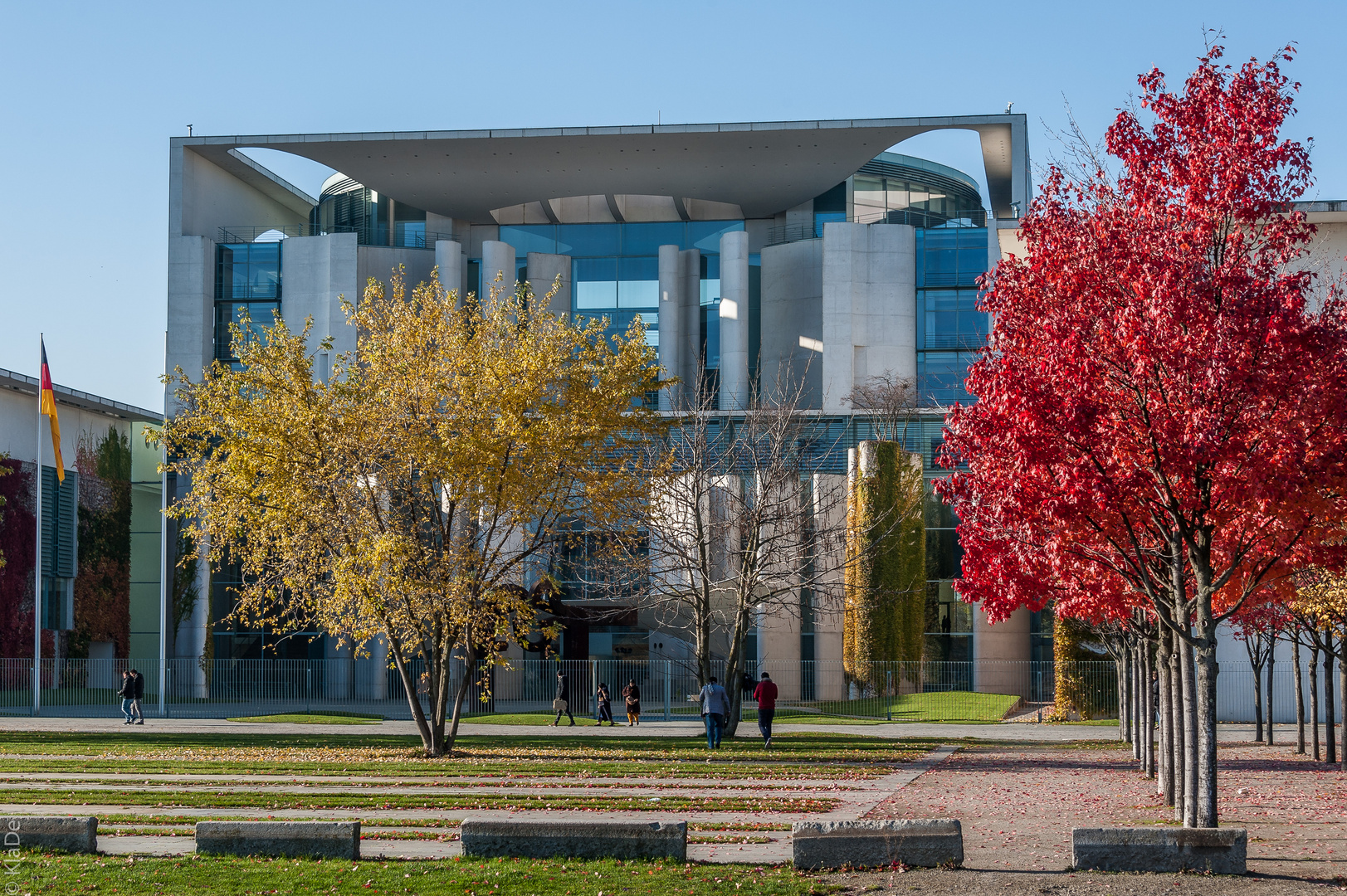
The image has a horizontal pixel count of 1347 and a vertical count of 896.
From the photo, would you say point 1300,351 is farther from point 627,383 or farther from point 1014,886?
point 627,383

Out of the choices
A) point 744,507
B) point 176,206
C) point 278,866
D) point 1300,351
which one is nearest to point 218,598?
point 176,206

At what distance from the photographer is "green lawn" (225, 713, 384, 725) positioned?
36.9 m

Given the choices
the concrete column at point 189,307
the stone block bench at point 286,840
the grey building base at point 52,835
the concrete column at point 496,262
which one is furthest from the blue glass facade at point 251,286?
the stone block bench at point 286,840

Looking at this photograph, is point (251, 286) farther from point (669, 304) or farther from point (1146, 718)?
point (1146, 718)

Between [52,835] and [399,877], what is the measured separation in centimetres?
349

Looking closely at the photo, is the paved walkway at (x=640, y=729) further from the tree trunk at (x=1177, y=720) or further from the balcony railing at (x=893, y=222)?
the balcony railing at (x=893, y=222)

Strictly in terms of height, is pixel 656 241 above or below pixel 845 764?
above

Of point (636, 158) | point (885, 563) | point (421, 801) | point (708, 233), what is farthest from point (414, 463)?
point (708, 233)

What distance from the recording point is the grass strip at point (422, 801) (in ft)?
53.7

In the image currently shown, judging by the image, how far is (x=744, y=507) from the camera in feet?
98.7

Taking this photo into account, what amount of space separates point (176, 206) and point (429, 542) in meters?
34.8

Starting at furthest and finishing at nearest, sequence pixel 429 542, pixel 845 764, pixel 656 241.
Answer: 1. pixel 656 241
2. pixel 429 542
3. pixel 845 764

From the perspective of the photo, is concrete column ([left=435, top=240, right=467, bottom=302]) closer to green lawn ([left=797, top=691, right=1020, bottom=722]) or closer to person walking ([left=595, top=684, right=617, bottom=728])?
green lawn ([left=797, top=691, right=1020, bottom=722])

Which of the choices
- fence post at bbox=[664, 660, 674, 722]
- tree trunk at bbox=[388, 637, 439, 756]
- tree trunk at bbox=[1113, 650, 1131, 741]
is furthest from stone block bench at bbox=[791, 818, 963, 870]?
fence post at bbox=[664, 660, 674, 722]
